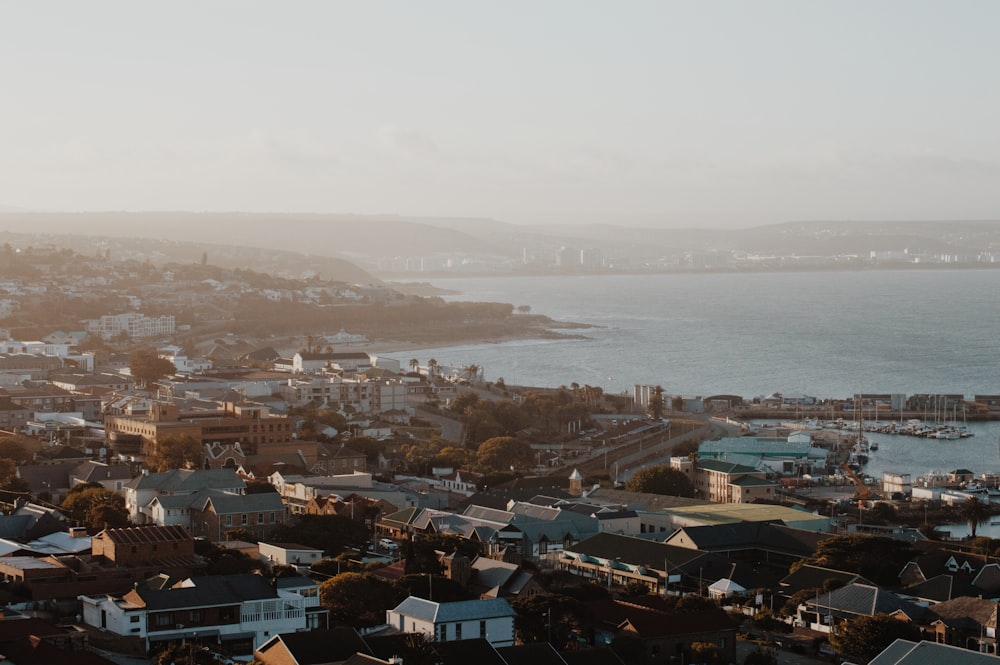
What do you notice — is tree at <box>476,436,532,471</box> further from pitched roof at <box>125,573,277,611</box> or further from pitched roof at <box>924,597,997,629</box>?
pitched roof at <box>125,573,277,611</box>

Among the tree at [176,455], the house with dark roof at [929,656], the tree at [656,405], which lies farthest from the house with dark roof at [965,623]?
the tree at [656,405]

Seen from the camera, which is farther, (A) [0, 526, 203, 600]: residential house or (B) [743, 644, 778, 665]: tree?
(A) [0, 526, 203, 600]: residential house

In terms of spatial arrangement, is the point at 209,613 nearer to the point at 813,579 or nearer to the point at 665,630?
the point at 665,630

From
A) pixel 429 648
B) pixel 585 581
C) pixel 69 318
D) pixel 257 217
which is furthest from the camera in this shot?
pixel 257 217

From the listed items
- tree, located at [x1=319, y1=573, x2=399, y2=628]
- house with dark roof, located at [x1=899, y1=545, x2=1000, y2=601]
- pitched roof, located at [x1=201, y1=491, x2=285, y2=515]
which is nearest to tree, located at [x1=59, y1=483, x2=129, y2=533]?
pitched roof, located at [x1=201, y1=491, x2=285, y2=515]

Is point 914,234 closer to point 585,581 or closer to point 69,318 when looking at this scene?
point 69,318

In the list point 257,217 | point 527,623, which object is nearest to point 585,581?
point 527,623
